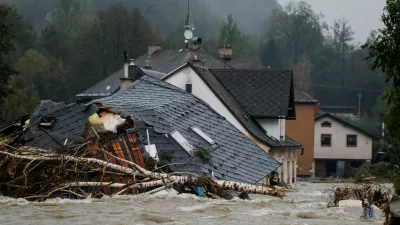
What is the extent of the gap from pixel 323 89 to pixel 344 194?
12552 centimetres

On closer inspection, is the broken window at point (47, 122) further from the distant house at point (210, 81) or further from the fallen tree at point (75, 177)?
the distant house at point (210, 81)

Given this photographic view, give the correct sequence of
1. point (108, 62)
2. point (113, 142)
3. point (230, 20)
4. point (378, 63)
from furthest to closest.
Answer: point (230, 20) < point (108, 62) < point (113, 142) < point (378, 63)

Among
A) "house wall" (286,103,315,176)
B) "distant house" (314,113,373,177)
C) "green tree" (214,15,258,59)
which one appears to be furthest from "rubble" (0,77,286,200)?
Answer: "green tree" (214,15,258,59)

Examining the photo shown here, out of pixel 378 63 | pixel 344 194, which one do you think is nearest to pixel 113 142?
pixel 344 194

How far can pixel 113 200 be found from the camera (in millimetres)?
27969

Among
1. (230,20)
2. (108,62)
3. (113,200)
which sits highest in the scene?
(230,20)

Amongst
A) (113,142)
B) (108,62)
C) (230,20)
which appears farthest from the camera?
(230,20)

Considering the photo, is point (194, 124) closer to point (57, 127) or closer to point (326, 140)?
point (57, 127)

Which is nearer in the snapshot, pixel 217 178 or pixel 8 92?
pixel 217 178

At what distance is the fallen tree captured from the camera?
93.1ft

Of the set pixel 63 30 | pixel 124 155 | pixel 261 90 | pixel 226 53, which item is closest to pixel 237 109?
pixel 261 90

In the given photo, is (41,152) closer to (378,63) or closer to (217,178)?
(217,178)

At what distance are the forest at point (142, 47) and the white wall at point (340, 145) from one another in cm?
1610

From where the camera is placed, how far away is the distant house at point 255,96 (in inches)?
1987
